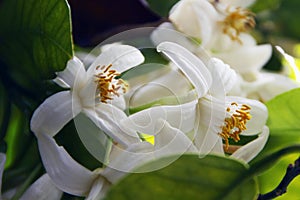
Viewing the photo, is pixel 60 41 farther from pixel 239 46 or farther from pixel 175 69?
pixel 239 46

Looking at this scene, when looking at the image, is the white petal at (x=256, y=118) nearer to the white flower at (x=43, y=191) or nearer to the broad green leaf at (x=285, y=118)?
the broad green leaf at (x=285, y=118)

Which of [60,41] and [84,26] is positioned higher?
[60,41]

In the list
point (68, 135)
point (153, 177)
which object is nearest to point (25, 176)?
point (68, 135)

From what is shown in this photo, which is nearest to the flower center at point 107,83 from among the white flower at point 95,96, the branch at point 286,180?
the white flower at point 95,96

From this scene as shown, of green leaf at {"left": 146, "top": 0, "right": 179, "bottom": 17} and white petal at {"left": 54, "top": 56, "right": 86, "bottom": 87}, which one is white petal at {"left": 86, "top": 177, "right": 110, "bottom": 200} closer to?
white petal at {"left": 54, "top": 56, "right": 86, "bottom": 87}

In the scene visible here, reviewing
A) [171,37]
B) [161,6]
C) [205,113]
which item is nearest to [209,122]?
[205,113]

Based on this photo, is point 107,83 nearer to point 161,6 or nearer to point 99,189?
point 99,189
